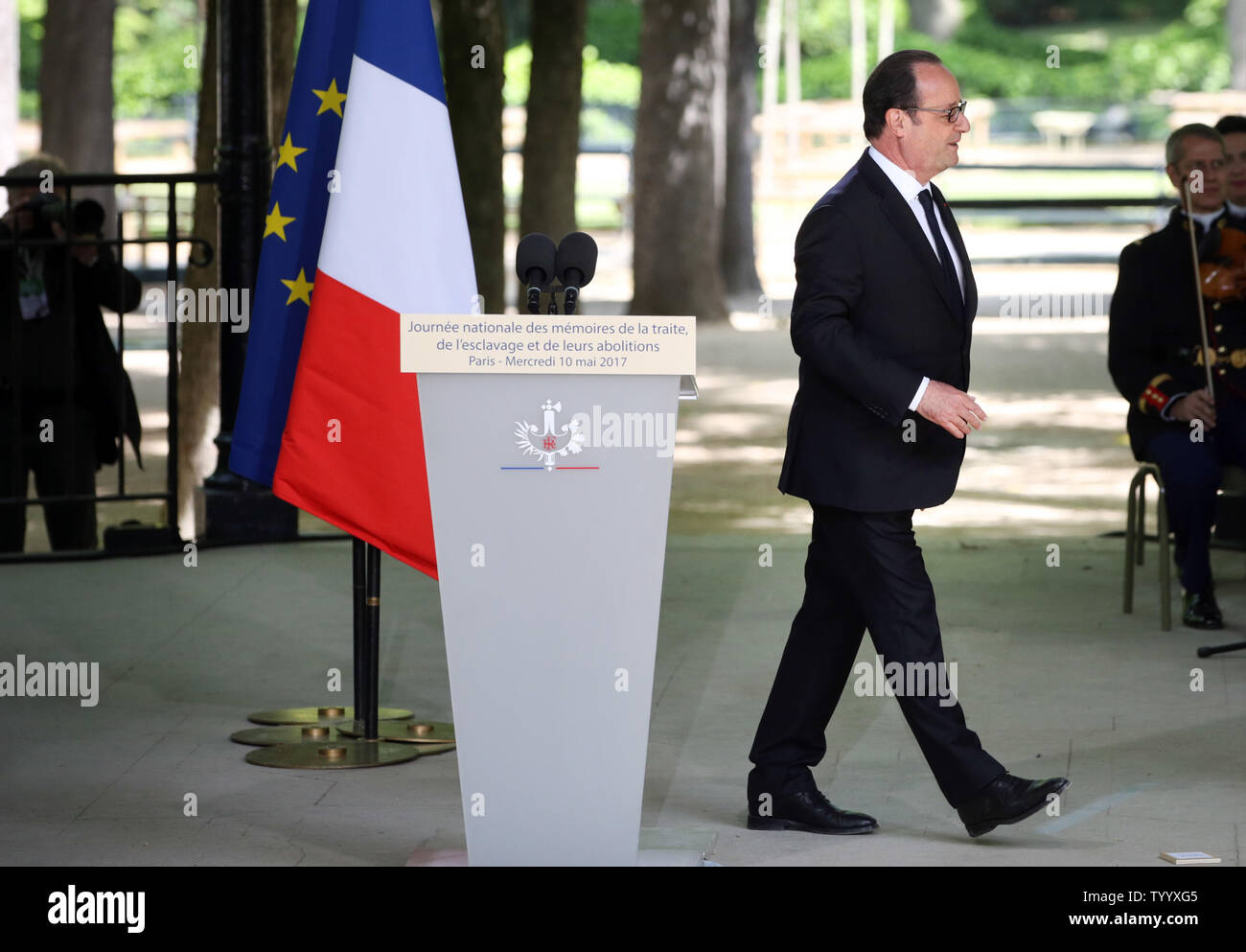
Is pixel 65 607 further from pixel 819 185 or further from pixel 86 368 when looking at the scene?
pixel 819 185

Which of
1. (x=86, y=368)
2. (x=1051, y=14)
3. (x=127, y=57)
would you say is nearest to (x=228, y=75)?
(x=86, y=368)

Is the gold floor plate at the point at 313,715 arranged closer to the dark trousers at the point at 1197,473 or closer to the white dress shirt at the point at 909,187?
the white dress shirt at the point at 909,187

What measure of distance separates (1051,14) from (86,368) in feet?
168

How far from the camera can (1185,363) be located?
838 centimetres

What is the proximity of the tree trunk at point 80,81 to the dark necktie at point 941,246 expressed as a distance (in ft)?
69.6

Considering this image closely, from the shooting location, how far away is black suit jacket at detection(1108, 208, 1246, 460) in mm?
8359

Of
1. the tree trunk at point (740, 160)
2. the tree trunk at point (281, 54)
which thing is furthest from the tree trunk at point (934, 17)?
the tree trunk at point (281, 54)

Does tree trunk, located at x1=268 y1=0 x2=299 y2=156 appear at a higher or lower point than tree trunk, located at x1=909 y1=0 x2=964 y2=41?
lower

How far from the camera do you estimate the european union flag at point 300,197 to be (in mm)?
6621

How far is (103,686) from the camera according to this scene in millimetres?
7453

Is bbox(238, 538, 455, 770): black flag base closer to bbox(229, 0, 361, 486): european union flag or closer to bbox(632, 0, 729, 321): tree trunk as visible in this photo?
bbox(229, 0, 361, 486): european union flag

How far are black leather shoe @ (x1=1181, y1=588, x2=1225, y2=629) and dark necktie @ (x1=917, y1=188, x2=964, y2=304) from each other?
126 inches

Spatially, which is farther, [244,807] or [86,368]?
[86,368]

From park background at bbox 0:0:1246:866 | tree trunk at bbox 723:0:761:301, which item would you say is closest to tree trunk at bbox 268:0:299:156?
park background at bbox 0:0:1246:866
